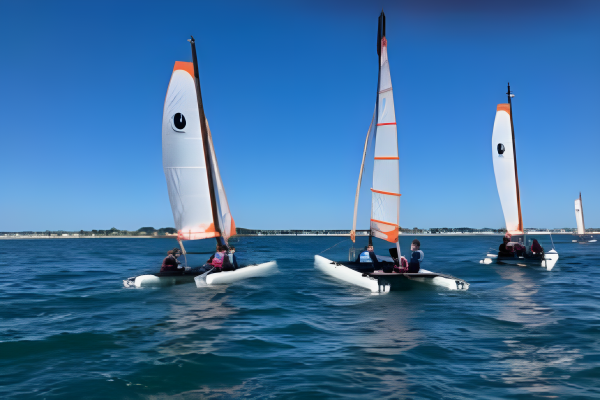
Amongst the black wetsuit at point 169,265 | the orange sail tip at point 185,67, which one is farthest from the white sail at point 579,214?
the black wetsuit at point 169,265

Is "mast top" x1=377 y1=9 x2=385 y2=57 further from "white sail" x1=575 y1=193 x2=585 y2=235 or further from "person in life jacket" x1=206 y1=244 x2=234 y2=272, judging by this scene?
"white sail" x1=575 y1=193 x2=585 y2=235

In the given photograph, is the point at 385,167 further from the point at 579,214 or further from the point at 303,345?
the point at 579,214

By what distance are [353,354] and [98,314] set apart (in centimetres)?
955

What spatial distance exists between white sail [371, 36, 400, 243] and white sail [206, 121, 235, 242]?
8.38 metres

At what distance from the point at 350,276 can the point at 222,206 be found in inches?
351

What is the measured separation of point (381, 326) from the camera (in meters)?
12.4


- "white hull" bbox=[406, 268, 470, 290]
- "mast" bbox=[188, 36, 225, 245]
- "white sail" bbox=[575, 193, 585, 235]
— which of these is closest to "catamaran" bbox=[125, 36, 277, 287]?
"mast" bbox=[188, 36, 225, 245]

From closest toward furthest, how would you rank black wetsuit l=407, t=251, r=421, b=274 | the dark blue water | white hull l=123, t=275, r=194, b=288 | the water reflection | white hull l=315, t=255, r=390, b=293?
the dark blue water, the water reflection, white hull l=315, t=255, r=390, b=293, black wetsuit l=407, t=251, r=421, b=274, white hull l=123, t=275, r=194, b=288

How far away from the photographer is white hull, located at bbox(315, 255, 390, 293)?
17969mm

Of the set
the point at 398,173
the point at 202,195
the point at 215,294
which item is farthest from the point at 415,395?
the point at 202,195

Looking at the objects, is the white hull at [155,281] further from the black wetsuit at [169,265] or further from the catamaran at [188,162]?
the catamaran at [188,162]

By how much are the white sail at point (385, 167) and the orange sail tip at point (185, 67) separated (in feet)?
32.3

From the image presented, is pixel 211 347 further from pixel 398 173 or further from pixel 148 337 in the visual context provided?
pixel 398 173

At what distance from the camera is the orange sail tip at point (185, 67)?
2227 centimetres
